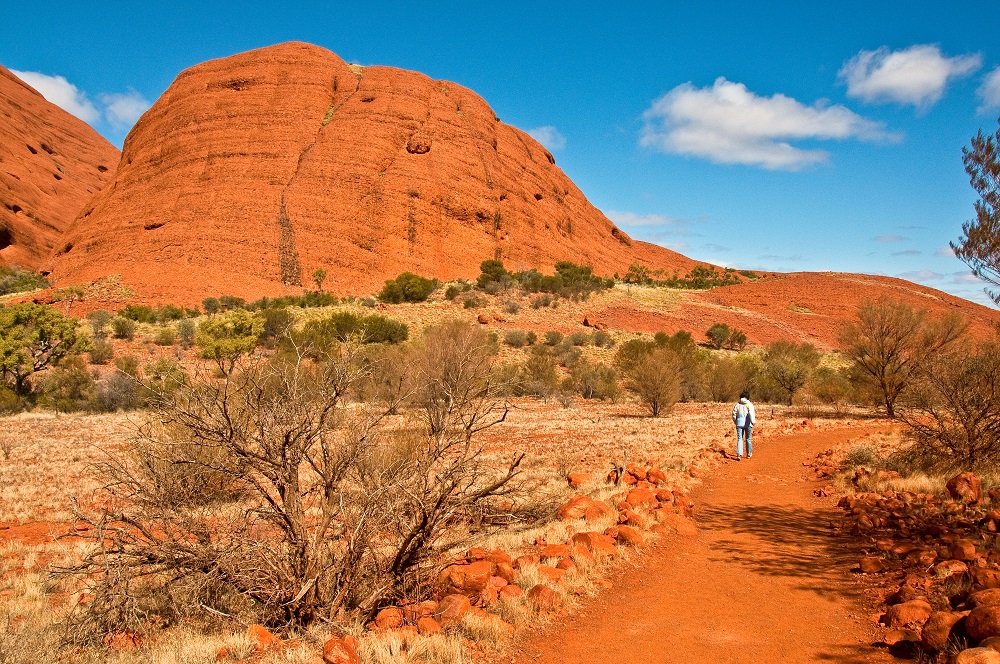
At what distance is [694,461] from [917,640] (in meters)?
6.95

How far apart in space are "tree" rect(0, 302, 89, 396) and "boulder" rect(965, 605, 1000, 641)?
27963 mm

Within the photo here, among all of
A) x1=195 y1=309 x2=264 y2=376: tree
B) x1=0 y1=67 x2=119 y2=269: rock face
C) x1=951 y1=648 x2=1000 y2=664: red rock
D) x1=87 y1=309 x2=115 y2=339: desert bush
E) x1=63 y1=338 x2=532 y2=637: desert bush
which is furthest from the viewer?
x1=0 y1=67 x2=119 y2=269: rock face

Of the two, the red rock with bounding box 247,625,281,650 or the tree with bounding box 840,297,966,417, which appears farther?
the tree with bounding box 840,297,966,417

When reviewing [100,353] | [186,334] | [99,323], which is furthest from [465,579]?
[99,323]

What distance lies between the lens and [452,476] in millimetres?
4629

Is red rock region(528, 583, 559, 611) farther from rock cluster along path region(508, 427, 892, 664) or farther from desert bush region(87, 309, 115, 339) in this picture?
desert bush region(87, 309, 115, 339)

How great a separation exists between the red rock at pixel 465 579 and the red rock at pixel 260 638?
4.67ft

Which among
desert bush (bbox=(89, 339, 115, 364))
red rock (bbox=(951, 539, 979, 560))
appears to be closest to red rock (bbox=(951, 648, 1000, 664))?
red rock (bbox=(951, 539, 979, 560))

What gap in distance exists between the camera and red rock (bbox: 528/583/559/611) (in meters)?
4.73

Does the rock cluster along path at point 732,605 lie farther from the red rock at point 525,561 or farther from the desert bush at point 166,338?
the desert bush at point 166,338

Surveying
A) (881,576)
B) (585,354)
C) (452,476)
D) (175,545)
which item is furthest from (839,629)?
(585,354)

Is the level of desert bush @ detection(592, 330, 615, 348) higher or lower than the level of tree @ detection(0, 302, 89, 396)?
higher

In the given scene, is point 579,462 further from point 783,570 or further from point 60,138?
point 60,138

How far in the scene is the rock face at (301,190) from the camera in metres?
50.3
